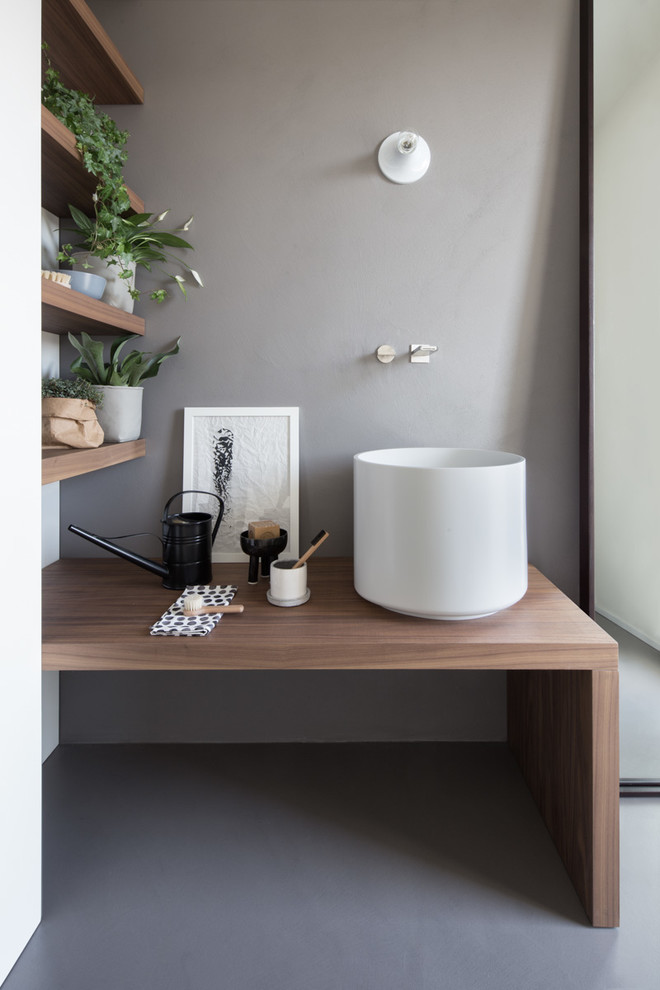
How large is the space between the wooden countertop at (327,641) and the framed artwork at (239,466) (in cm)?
38

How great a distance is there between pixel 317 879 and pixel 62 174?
5.56 feet

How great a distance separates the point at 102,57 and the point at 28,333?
0.85 meters

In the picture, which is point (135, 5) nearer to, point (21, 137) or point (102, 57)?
point (102, 57)

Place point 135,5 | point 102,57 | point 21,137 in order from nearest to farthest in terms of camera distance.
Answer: point 21,137 < point 102,57 < point 135,5

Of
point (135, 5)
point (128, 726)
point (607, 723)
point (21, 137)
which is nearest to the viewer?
point (21, 137)

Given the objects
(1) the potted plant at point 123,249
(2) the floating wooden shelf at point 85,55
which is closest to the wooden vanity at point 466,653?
(1) the potted plant at point 123,249

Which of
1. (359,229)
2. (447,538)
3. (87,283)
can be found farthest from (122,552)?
(359,229)

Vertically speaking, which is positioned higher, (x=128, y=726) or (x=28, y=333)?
(x=28, y=333)

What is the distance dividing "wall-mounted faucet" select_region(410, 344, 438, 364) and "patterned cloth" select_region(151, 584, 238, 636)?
2.63ft

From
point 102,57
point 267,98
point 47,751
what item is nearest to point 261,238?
point 267,98

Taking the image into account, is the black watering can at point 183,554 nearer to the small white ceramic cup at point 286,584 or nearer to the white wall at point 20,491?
the small white ceramic cup at point 286,584

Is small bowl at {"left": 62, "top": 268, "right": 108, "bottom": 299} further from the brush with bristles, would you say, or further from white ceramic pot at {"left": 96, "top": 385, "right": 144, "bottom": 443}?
the brush with bristles

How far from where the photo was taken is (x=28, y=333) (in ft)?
3.71

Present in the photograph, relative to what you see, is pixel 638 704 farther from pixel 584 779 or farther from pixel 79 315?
pixel 79 315
